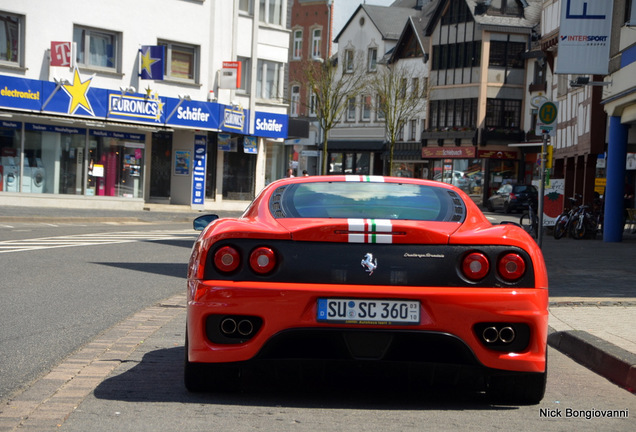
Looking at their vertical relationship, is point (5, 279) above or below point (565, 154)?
below

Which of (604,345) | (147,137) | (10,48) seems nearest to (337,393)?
(604,345)

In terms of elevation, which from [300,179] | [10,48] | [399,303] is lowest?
[399,303]

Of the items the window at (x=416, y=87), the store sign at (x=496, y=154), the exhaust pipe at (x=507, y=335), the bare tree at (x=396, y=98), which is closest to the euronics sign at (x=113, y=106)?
the bare tree at (x=396, y=98)

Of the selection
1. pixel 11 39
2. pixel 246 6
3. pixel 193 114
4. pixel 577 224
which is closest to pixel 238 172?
pixel 193 114

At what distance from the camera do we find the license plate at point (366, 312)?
15.8 feet

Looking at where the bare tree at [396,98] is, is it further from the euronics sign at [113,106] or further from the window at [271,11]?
the euronics sign at [113,106]

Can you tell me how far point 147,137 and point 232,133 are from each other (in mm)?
5076

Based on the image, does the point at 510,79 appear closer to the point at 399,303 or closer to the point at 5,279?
the point at 5,279

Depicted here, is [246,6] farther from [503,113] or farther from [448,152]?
[448,152]

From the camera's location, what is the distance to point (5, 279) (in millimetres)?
11891

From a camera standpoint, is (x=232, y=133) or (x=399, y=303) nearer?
(x=399, y=303)

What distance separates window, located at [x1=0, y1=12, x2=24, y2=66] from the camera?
104 feet

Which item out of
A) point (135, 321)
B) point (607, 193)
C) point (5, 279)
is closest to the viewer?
point (135, 321)

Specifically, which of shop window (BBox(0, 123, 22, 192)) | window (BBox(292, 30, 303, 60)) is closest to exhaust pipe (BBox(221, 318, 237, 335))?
shop window (BBox(0, 123, 22, 192))
